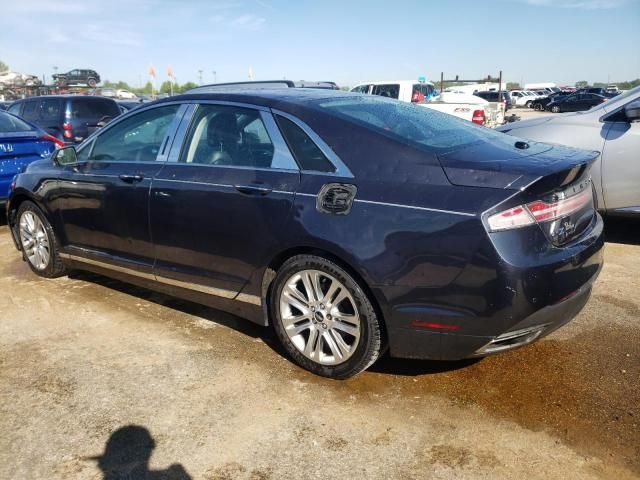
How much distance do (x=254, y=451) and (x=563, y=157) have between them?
214 cm

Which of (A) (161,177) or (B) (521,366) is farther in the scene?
(A) (161,177)

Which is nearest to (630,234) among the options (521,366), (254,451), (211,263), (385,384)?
(521,366)

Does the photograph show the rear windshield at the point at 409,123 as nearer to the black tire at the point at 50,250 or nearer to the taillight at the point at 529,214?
the taillight at the point at 529,214

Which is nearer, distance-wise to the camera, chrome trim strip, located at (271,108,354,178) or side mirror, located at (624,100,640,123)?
chrome trim strip, located at (271,108,354,178)

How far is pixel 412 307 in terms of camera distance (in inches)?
105

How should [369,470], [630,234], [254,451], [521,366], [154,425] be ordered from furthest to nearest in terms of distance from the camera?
[630,234]
[521,366]
[154,425]
[254,451]
[369,470]

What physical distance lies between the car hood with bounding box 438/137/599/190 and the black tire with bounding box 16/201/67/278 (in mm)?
3445

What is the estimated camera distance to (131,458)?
8.16ft

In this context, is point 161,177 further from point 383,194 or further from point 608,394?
point 608,394

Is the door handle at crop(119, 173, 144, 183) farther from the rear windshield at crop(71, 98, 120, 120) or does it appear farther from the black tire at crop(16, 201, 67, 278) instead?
the rear windshield at crop(71, 98, 120, 120)

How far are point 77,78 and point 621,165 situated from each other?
41567mm

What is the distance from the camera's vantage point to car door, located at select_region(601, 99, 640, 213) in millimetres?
5227

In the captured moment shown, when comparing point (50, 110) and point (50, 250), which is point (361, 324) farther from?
point (50, 110)

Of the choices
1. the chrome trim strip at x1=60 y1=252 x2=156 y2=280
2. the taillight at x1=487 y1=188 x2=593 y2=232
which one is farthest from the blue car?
the taillight at x1=487 y1=188 x2=593 y2=232
